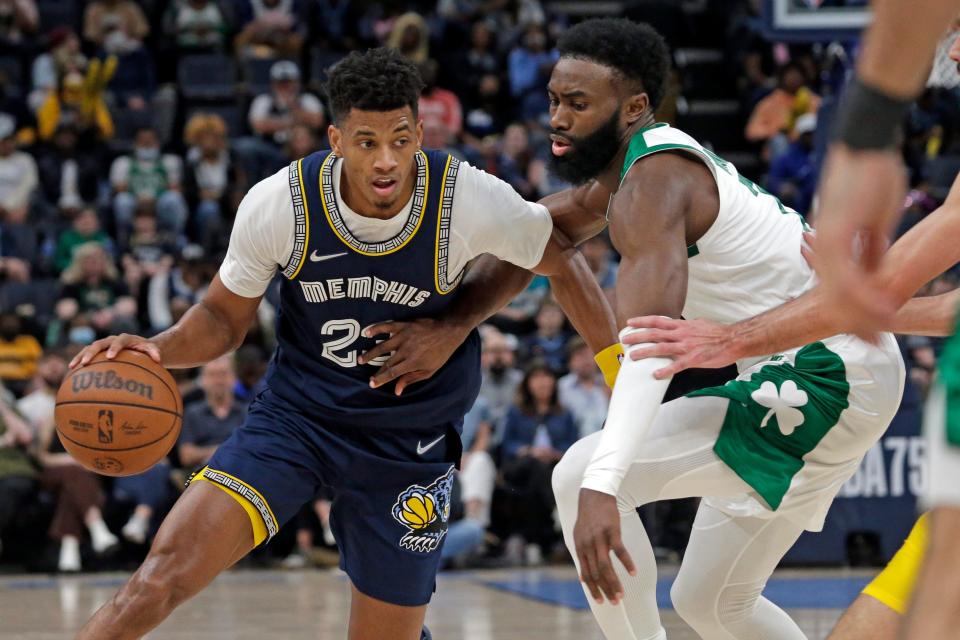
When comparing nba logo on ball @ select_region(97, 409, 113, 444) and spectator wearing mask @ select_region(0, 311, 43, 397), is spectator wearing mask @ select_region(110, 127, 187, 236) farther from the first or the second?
nba logo on ball @ select_region(97, 409, 113, 444)

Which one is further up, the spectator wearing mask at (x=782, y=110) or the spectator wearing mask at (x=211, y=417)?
the spectator wearing mask at (x=782, y=110)

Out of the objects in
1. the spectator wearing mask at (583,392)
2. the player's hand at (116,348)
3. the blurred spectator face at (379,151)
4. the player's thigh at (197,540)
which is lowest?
the spectator wearing mask at (583,392)

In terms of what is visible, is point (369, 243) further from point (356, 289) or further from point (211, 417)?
point (211, 417)

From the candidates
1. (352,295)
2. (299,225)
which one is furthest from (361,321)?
(299,225)

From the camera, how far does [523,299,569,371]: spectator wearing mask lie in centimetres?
1110

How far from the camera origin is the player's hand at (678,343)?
3.61 meters

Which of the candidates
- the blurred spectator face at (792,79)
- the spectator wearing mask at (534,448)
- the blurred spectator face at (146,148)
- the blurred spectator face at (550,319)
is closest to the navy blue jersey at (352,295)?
→ the spectator wearing mask at (534,448)

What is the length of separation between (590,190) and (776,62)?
12016 millimetres

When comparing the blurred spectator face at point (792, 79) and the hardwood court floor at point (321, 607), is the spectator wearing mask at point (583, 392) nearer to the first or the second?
the hardwood court floor at point (321, 607)

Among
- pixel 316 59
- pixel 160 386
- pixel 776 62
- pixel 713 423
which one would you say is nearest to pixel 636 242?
pixel 713 423

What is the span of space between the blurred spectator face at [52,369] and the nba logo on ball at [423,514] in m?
6.08

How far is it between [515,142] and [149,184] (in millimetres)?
3431

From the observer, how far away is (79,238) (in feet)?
40.1

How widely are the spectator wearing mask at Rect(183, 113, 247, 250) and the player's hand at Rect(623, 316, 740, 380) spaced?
9583 mm
